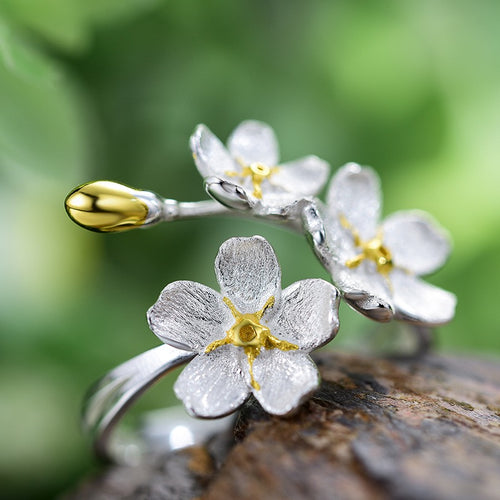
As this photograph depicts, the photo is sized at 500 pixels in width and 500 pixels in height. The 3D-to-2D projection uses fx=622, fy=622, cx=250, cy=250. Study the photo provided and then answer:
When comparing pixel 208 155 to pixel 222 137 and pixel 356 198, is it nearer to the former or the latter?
pixel 356 198

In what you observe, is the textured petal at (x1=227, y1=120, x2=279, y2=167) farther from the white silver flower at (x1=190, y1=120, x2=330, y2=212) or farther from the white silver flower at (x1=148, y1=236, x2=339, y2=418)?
the white silver flower at (x1=148, y1=236, x2=339, y2=418)

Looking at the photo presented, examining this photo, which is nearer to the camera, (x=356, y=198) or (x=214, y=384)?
(x=214, y=384)

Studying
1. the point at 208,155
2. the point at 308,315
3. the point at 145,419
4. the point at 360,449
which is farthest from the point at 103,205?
the point at 145,419

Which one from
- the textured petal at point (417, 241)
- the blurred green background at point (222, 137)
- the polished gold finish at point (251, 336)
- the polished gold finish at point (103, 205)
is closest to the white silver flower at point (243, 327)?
the polished gold finish at point (251, 336)

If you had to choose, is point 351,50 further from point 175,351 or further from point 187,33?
point 175,351

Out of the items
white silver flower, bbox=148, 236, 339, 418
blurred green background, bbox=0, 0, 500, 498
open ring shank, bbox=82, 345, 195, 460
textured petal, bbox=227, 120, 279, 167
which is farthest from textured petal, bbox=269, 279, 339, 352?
blurred green background, bbox=0, 0, 500, 498

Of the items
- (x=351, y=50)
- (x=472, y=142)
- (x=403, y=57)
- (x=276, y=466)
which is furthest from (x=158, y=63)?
(x=276, y=466)
